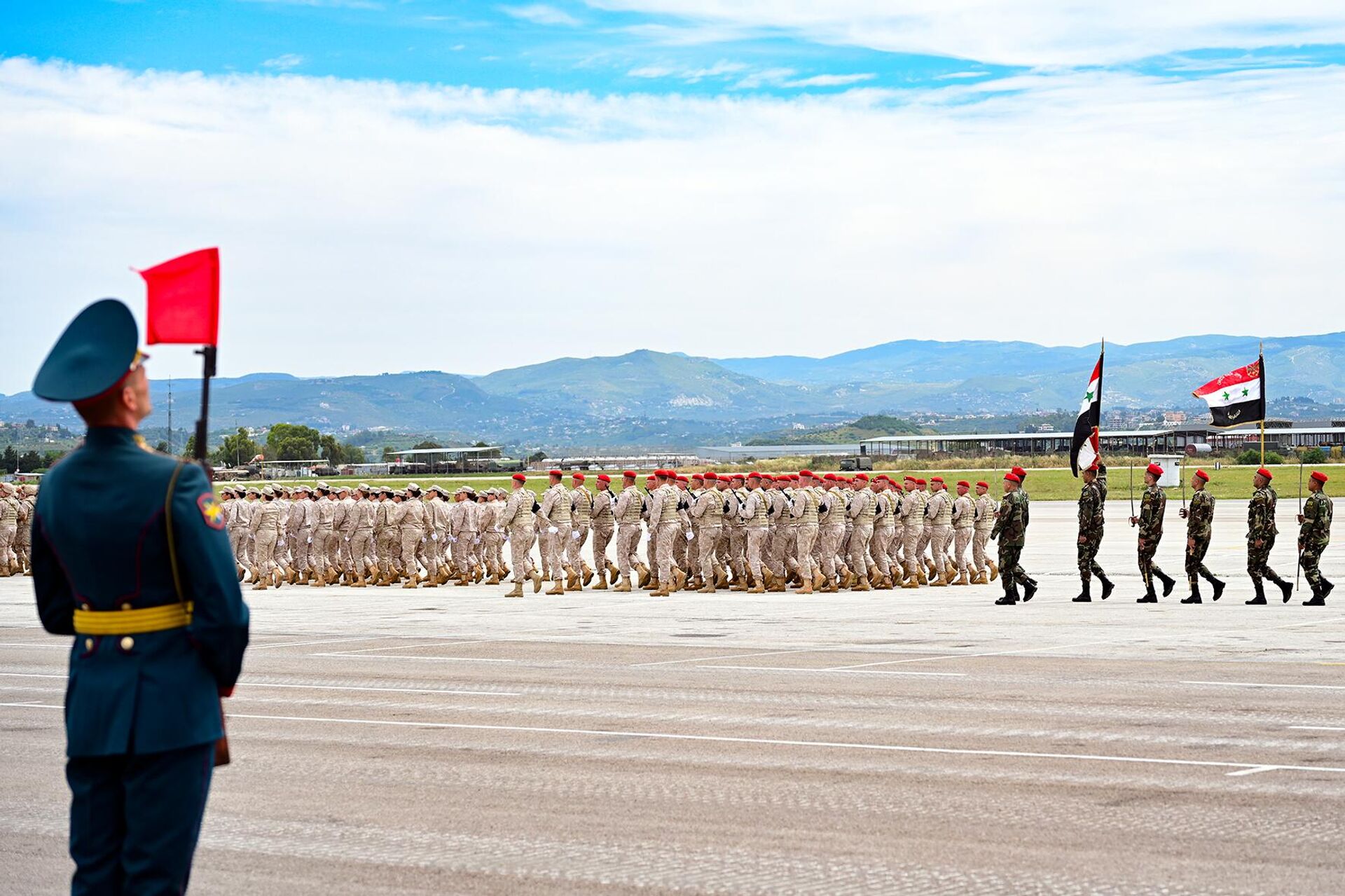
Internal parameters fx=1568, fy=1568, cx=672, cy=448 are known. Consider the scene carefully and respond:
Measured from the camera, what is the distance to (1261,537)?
1952cm

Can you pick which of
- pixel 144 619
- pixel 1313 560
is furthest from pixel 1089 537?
pixel 144 619

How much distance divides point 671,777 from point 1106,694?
14.2 feet

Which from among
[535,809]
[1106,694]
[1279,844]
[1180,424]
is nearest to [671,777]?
[535,809]

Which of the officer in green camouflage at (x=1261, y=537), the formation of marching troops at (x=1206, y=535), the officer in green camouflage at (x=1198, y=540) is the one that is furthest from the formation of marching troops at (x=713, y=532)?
the officer in green camouflage at (x=1261, y=537)

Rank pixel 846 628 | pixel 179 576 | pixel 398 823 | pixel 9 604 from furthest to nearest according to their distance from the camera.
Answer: pixel 9 604 → pixel 846 628 → pixel 398 823 → pixel 179 576

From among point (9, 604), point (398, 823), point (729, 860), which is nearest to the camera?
point (729, 860)

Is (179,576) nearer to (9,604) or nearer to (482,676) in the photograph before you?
(482,676)

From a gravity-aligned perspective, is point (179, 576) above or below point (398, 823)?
above

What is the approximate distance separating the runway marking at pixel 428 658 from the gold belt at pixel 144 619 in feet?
31.7

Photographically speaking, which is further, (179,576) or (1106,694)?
(1106,694)

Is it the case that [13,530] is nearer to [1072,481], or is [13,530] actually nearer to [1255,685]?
[1255,685]

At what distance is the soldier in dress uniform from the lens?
4.39 m

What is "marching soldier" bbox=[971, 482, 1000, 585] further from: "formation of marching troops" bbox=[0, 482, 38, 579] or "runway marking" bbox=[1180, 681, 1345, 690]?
"formation of marching troops" bbox=[0, 482, 38, 579]

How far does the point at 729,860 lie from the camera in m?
6.61
